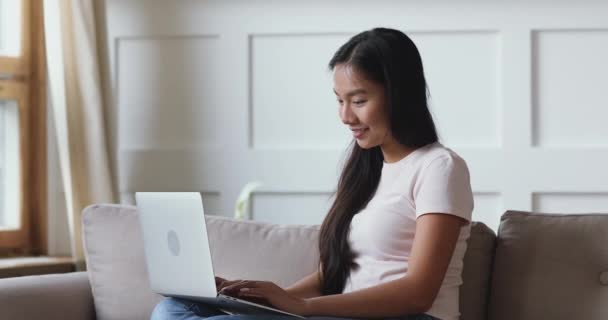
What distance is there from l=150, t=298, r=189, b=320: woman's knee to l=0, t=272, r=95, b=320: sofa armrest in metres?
0.42

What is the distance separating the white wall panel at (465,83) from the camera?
10.2 feet

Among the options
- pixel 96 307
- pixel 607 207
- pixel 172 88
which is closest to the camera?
pixel 96 307

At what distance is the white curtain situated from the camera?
3021 mm

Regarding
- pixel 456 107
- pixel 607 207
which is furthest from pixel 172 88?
pixel 607 207

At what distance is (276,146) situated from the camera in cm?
321

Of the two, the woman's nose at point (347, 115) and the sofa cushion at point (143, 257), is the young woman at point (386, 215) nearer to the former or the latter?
the woman's nose at point (347, 115)

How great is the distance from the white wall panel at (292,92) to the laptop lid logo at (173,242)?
1.37 meters

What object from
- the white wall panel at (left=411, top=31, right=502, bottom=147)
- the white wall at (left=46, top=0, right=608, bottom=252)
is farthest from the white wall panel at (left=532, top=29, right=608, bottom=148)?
the white wall panel at (left=411, top=31, right=502, bottom=147)

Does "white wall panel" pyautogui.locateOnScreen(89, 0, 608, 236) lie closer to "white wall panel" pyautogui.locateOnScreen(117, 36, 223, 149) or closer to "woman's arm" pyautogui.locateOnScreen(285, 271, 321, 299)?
"white wall panel" pyautogui.locateOnScreen(117, 36, 223, 149)

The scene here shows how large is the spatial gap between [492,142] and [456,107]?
16 cm

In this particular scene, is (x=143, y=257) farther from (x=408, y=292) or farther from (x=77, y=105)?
(x=77, y=105)

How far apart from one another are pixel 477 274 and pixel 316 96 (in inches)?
46.7

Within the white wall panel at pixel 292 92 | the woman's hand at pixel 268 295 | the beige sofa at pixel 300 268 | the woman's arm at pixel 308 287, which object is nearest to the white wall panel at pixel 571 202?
the white wall panel at pixel 292 92

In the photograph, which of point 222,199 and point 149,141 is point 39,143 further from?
point 222,199
